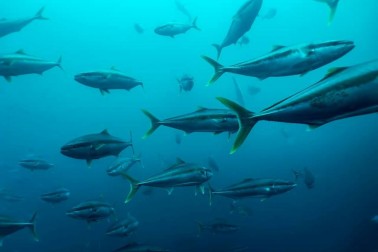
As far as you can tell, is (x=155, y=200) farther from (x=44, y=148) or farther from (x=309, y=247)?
(x=44, y=148)

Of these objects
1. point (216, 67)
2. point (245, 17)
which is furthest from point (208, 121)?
point (245, 17)

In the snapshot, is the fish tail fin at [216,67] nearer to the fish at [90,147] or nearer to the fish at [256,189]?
the fish at [90,147]

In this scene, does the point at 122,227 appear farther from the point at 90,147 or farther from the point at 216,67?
the point at 216,67

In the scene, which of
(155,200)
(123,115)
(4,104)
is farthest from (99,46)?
(155,200)

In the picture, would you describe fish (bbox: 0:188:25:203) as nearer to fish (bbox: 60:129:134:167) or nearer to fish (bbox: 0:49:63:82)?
fish (bbox: 0:49:63:82)

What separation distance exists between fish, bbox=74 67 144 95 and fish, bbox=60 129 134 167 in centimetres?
119

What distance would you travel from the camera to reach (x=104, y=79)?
6.13m

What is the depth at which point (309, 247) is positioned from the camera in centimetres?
1783

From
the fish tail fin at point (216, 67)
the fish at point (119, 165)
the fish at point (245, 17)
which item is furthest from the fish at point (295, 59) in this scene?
the fish at point (119, 165)

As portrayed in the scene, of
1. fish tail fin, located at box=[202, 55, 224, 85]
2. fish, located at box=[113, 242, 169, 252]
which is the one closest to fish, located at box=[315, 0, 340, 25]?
fish tail fin, located at box=[202, 55, 224, 85]

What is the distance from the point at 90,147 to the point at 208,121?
6.27ft

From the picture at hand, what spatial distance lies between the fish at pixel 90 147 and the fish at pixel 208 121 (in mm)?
1038

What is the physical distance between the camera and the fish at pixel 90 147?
16.8ft

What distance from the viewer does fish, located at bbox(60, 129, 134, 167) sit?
202 inches
